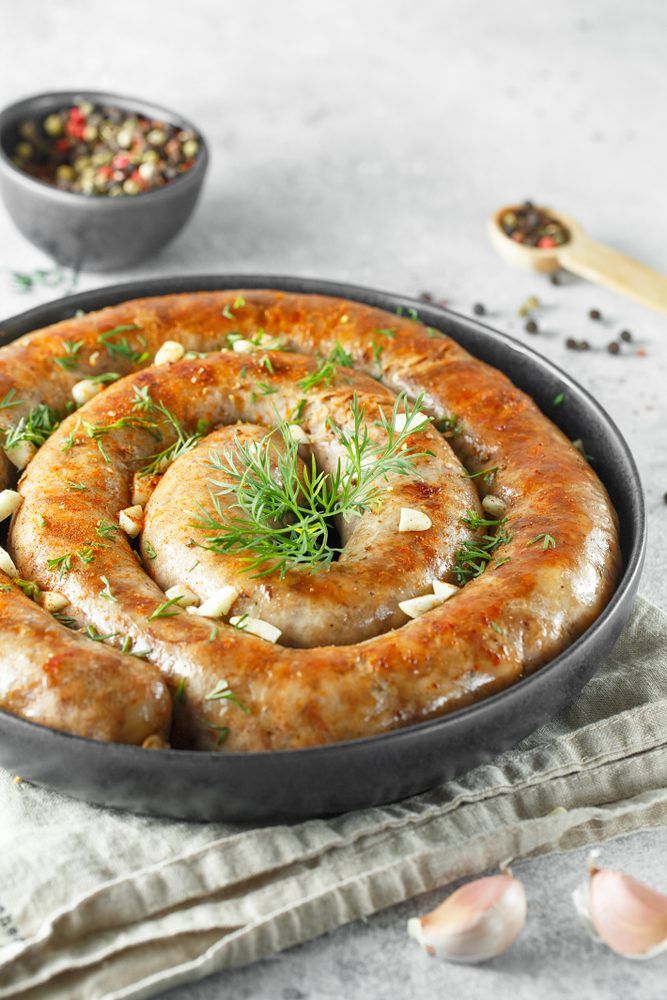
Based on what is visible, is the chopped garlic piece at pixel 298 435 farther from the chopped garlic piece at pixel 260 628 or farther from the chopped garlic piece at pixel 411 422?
the chopped garlic piece at pixel 260 628

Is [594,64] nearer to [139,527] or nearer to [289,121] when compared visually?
[289,121]

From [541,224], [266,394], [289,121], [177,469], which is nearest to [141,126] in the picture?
[289,121]

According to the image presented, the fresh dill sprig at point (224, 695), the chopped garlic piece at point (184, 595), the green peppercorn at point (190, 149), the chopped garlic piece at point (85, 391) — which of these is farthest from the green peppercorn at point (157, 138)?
the fresh dill sprig at point (224, 695)

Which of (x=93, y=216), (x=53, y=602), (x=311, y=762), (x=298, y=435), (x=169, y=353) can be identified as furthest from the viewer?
(x=93, y=216)

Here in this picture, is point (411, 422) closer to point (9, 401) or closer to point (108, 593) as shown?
point (108, 593)

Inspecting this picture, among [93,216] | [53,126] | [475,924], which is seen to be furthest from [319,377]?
[53,126]

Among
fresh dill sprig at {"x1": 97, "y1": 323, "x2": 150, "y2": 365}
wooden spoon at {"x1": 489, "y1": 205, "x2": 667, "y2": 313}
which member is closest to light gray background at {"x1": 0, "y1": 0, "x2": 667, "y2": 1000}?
wooden spoon at {"x1": 489, "y1": 205, "x2": 667, "y2": 313}
